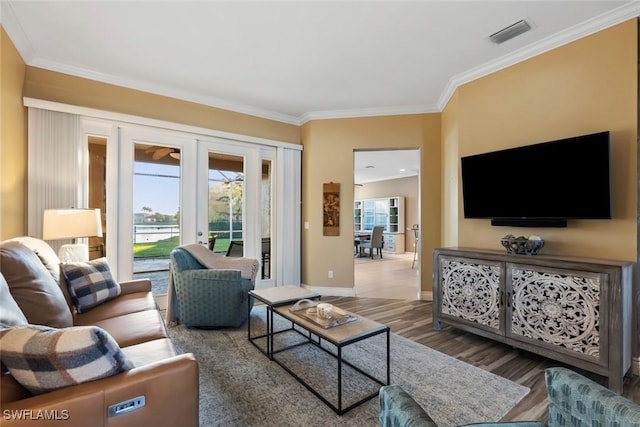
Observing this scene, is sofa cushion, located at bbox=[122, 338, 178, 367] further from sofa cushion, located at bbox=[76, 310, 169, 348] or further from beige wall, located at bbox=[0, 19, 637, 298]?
beige wall, located at bbox=[0, 19, 637, 298]

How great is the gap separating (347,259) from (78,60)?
405cm

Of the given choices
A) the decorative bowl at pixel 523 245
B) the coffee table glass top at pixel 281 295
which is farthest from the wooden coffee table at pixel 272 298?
the decorative bowl at pixel 523 245

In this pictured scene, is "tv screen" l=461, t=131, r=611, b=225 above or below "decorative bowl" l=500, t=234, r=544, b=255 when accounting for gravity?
above

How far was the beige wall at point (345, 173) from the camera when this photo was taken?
14.0 ft

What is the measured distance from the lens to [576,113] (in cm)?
255

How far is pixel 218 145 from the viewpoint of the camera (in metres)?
4.18

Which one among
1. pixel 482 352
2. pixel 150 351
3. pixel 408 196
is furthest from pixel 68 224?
pixel 408 196

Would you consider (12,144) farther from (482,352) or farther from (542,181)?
(542,181)

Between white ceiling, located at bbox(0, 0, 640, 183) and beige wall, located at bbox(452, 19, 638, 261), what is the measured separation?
161 millimetres

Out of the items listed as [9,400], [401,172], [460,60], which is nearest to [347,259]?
[460,60]

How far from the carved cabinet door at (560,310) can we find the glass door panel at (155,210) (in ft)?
12.6

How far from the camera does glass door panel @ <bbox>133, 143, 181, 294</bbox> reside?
3639 mm

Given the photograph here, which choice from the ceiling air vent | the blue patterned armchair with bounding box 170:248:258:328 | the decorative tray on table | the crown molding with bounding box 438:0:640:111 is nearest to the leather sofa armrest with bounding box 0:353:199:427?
the decorative tray on table

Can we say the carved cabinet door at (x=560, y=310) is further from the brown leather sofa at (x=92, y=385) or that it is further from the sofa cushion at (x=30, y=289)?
the sofa cushion at (x=30, y=289)
